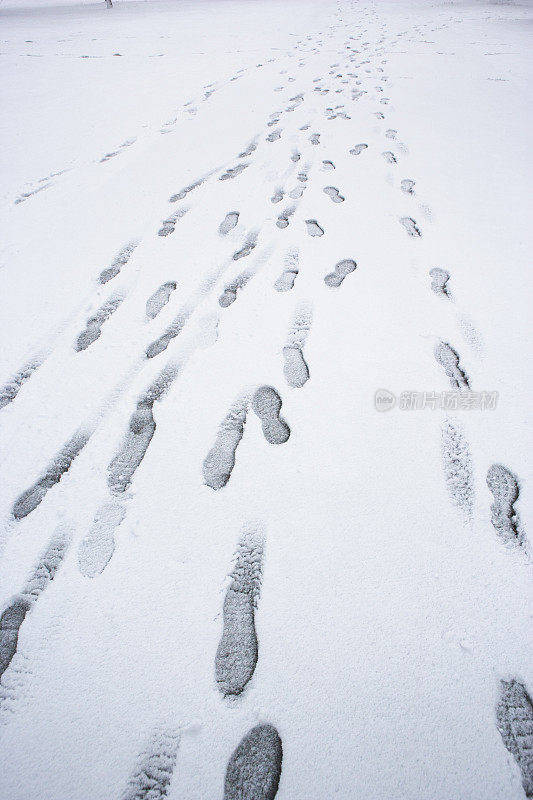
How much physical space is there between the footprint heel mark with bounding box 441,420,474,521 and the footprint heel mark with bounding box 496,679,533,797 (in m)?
0.38

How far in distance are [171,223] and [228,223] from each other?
320 millimetres

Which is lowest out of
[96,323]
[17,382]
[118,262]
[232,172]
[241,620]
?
[241,620]

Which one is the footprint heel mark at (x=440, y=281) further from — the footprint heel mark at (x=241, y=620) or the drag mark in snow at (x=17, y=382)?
the drag mark in snow at (x=17, y=382)

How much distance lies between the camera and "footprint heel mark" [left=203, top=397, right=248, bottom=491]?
114 centimetres

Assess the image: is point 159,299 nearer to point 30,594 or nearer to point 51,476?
point 51,476

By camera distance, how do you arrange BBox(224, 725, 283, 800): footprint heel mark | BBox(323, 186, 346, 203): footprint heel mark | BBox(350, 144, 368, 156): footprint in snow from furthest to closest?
1. BBox(350, 144, 368, 156): footprint in snow
2. BBox(323, 186, 346, 203): footprint heel mark
3. BBox(224, 725, 283, 800): footprint heel mark

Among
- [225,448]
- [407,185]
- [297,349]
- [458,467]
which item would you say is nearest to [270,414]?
[225,448]

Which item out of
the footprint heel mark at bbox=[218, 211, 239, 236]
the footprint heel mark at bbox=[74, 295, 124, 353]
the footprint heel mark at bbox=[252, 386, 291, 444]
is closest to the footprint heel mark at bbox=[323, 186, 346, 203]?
the footprint heel mark at bbox=[218, 211, 239, 236]

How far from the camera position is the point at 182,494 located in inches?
43.7

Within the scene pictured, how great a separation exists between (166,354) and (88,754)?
1.13 metres

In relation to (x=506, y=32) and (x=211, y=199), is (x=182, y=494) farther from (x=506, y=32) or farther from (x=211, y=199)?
(x=506, y=32)

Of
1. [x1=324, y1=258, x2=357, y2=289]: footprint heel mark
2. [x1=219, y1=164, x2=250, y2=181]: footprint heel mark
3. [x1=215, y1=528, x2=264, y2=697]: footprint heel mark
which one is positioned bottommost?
[x1=215, y1=528, x2=264, y2=697]: footprint heel mark

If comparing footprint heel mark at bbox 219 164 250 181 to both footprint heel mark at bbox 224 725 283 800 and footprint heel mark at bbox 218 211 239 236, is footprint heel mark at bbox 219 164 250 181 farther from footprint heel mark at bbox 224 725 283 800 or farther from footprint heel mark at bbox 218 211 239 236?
footprint heel mark at bbox 224 725 283 800

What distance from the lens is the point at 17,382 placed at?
4.63ft
